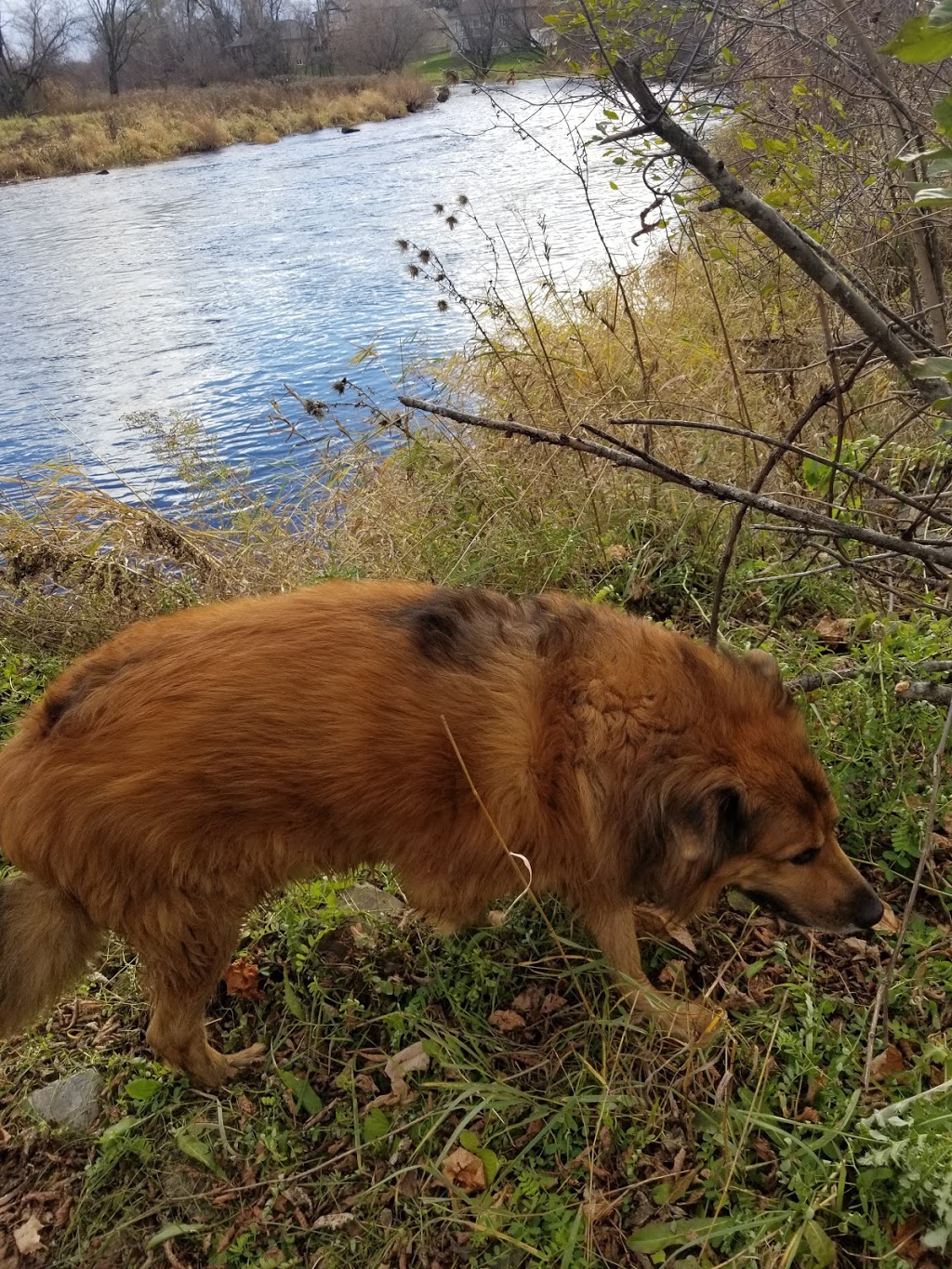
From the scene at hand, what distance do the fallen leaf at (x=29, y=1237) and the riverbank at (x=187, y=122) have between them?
106 ft

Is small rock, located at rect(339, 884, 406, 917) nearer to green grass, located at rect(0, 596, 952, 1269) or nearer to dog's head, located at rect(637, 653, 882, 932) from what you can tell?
green grass, located at rect(0, 596, 952, 1269)

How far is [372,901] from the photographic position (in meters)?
3.34

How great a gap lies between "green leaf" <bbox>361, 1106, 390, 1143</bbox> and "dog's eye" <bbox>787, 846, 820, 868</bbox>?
1.46 meters

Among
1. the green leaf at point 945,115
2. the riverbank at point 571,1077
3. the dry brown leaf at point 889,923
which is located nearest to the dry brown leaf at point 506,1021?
the riverbank at point 571,1077

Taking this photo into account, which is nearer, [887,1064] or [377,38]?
[887,1064]

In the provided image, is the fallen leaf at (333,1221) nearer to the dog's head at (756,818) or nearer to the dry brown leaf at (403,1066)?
the dry brown leaf at (403,1066)

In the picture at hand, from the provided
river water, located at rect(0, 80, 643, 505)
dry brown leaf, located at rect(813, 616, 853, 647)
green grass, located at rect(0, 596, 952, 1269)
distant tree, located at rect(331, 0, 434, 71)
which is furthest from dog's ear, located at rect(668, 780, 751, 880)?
distant tree, located at rect(331, 0, 434, 71)

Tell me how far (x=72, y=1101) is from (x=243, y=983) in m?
0.62

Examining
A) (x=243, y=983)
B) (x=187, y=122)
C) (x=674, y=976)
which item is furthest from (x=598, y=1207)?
(x=187, y=122)

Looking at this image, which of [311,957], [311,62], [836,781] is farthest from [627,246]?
[311,62]

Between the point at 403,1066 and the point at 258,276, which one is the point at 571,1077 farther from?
the point at 258,276

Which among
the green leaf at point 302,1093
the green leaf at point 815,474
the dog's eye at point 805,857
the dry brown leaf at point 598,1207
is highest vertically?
the green leaf at point 815,474

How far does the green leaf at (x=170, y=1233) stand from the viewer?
2.40m

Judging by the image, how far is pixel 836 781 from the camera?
315 cm
